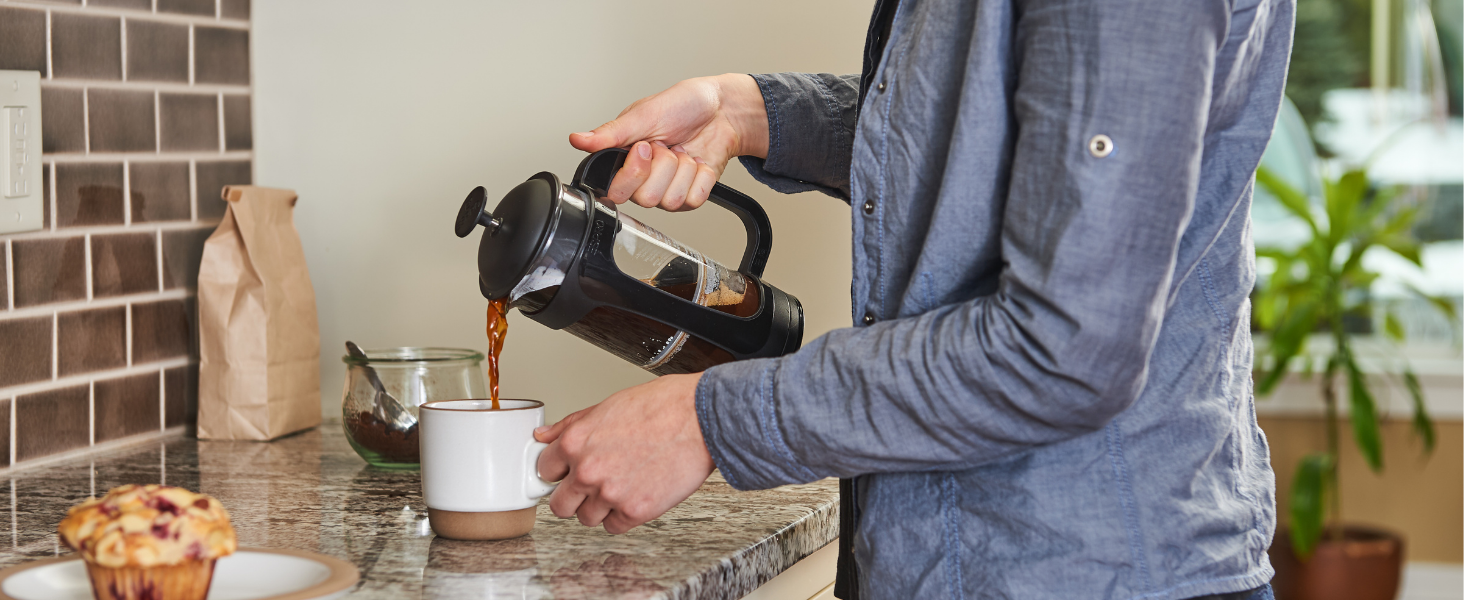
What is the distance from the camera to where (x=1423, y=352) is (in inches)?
120

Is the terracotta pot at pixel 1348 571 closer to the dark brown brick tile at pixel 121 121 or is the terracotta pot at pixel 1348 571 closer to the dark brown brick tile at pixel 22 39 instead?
the dark brown brick tile at pixel 121 121

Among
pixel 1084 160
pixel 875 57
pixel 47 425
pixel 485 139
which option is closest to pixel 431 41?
pixel 485 139

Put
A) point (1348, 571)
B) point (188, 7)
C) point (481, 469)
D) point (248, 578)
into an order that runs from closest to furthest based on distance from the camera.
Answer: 1. point (248, 578)
2. point (481, 469)
3. point (188, 7)
4. point (1348, 571)

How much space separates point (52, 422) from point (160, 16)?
0.46 meters

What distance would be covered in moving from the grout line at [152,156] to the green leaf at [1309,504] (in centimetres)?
246

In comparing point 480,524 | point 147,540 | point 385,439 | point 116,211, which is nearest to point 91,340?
point 116,211

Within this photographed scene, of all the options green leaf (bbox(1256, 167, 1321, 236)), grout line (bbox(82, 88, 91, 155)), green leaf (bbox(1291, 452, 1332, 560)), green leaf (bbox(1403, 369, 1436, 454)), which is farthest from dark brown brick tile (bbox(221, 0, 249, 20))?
green leaf (bbox(1403, 369, 1436, 454))

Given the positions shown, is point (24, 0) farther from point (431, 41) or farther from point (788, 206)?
point (788, 206)

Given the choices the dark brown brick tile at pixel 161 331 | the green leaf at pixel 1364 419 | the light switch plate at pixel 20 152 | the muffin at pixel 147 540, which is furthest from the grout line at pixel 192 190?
the green leaf at pixel 1364 419

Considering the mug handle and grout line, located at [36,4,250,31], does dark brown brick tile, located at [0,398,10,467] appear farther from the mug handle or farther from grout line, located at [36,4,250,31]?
the mug handle

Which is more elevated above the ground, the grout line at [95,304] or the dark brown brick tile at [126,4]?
the dark brown brick tile at [126,4]

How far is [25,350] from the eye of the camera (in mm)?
1103

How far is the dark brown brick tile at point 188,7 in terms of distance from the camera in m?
1.25

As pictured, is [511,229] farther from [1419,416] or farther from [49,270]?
[1419,416]
